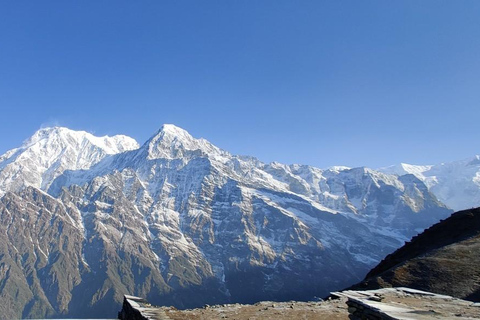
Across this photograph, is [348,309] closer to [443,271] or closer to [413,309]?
[413,309]

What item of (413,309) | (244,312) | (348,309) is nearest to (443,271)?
(244,312)

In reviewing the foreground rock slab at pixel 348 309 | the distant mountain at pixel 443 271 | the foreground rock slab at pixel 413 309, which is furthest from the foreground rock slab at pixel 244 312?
the distant mountain at pixel 443 271

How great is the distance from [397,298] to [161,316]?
14.4 meters

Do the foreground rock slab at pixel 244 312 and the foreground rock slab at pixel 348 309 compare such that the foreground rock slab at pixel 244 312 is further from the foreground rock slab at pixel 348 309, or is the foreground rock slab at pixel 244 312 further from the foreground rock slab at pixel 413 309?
the foreground rock slab at pixel 413 309

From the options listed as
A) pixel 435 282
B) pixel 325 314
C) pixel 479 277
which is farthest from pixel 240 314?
pixel 479 277

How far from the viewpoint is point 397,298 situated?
24.8 meters

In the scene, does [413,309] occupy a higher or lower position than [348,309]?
higher

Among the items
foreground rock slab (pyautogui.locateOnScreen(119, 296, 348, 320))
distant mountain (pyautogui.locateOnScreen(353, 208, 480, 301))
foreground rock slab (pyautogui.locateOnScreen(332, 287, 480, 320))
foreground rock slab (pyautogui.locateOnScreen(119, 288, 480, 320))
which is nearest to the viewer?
foreground rock slab (pyautogui.locateOnScreen(332, 287, 480, 320))

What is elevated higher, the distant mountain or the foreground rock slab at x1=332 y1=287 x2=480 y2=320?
the distant mountain

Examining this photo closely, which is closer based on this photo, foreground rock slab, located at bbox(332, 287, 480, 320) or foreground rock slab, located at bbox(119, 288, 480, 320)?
foreground rock slab, located at bbox(332, 287, 480, 320)

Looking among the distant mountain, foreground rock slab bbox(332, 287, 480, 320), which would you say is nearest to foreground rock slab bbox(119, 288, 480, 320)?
foreground rock slab bbox(332, 287, 480, 320)

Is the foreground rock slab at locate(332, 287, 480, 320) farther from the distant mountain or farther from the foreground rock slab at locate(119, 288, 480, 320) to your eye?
the distant mountain

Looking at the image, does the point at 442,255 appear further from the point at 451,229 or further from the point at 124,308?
the point at 124,308

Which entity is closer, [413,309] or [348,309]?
[413,309]
